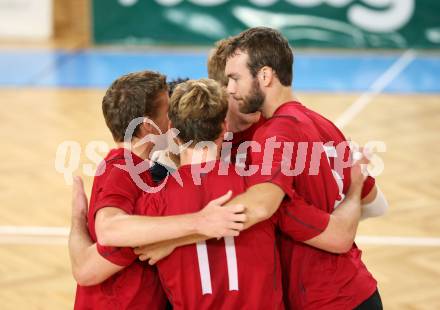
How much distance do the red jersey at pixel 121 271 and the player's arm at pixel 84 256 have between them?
0.04 meters

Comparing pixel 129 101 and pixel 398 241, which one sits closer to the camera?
pixel 129 101

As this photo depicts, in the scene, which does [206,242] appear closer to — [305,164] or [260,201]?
[260,201]

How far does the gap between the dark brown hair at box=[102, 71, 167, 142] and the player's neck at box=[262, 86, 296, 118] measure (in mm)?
498

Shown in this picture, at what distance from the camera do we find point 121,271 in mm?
3738

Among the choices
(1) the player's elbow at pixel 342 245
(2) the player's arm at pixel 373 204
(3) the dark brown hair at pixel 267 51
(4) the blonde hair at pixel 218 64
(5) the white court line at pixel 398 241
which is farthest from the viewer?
(5) the white court line at pixel 398 241

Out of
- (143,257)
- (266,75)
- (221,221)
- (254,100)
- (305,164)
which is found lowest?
(143,257)

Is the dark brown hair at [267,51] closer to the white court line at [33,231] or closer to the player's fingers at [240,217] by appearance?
the player's fingers at [240,217]

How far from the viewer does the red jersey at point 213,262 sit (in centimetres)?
351

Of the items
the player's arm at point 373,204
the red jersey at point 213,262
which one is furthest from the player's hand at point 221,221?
the player's arm at point 373,204

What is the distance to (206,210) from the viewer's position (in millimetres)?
3420

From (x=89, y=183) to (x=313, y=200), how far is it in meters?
4.68

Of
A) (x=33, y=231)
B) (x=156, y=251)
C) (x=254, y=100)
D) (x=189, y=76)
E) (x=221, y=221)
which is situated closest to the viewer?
(x=221, y=221)

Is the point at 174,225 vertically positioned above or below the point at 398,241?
above

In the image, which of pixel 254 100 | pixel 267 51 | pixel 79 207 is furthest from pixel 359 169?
pixel 79 207
